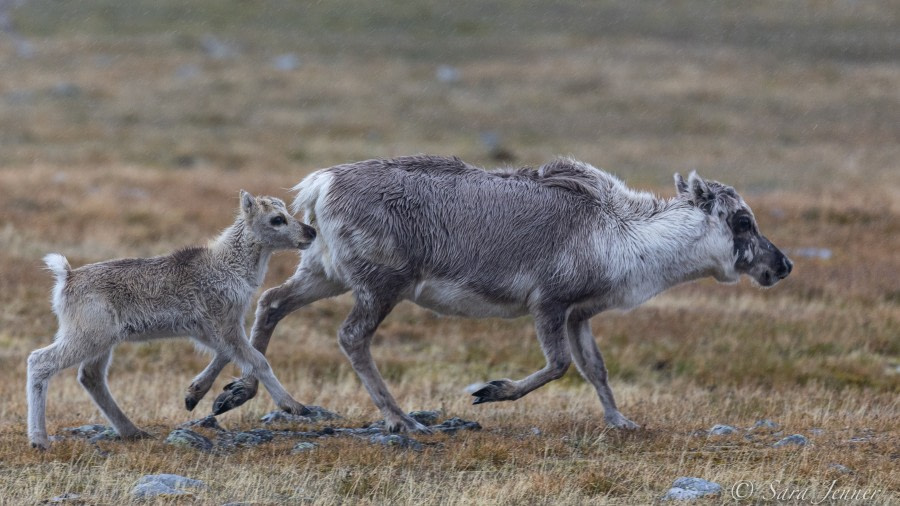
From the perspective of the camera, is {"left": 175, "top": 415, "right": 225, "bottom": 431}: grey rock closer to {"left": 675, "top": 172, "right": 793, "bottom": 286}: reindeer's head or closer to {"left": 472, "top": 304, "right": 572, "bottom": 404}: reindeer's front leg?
{"left": 472, "top": 304, "right": 572, "bottom": 404}: reindeer's front leg

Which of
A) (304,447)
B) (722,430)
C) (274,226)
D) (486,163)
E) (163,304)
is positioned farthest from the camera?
(486,163)

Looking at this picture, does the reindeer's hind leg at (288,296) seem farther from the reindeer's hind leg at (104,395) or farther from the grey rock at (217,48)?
the grey rock at (217,48)

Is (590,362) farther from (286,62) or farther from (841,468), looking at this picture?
(286,62)

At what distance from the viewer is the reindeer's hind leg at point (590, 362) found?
11.9m

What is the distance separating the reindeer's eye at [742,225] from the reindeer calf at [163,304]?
14.4 ft

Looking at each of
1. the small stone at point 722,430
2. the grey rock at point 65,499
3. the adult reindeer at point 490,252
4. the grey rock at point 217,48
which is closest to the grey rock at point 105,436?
the adult reindeer at point 490,252

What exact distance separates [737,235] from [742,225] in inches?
4.5

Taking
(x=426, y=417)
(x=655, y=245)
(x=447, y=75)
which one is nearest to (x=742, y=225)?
(x=655, y=245)

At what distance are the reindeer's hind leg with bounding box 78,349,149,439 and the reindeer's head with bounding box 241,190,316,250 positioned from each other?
A: 185 centimetres

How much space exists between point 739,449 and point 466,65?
50.4 meters

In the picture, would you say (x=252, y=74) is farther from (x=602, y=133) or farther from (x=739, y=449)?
(x=739, y=449)

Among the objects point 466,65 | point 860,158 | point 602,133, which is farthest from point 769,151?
point 466,65

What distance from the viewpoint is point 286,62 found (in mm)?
58625

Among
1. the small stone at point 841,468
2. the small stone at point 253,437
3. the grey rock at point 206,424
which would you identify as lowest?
the grey rock at point 206,424
